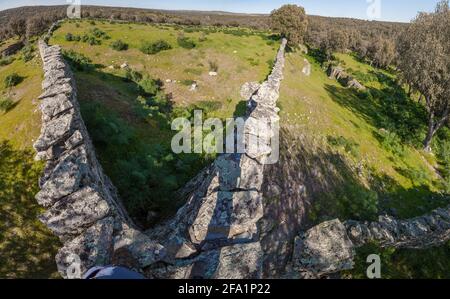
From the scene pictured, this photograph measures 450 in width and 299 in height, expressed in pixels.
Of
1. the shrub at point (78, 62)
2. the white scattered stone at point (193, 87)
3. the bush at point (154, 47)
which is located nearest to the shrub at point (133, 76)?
the shrub at point (78, 62)

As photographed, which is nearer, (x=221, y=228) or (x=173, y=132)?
(x=221, y=228)

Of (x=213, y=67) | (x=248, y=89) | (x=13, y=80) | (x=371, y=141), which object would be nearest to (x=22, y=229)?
(x=13, y=80)

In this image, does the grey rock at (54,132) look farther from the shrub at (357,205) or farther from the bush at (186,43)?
the bush at (186,43)

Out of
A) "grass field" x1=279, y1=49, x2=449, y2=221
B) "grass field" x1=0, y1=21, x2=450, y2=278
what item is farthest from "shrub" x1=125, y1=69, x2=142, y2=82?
"grass field" x1=279, y1=49, x2=449, y2=221

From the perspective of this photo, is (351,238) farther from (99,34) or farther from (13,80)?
(99,34)

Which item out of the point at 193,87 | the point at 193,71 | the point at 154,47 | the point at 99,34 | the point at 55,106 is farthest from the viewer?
the point at 99,34

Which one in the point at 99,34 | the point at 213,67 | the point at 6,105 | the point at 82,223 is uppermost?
the point at 99,34
